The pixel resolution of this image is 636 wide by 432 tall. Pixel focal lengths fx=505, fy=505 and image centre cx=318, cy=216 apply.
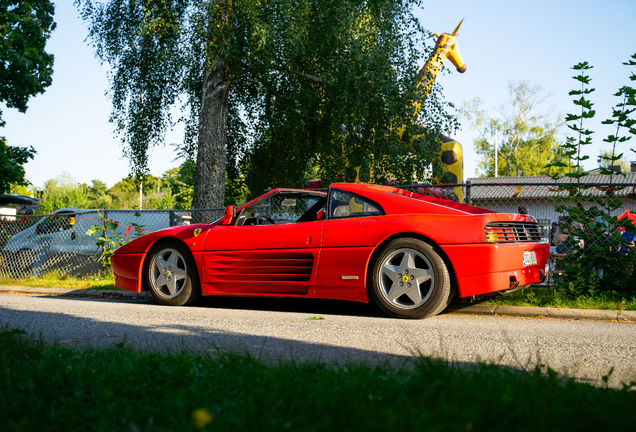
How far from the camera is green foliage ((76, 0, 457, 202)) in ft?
38.0

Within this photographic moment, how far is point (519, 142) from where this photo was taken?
5344cm

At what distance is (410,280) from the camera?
16.6 ft

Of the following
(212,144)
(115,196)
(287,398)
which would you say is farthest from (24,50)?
(115,196)

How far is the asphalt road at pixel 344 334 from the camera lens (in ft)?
11.2

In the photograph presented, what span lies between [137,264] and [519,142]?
53102 millimetres

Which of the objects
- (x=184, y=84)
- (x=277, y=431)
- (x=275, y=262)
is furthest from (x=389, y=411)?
(x=184, y=84)

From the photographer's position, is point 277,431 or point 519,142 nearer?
point 277,431

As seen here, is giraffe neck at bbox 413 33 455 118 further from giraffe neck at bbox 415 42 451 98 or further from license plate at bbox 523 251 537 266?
license plate at bbox 523 251 537 266

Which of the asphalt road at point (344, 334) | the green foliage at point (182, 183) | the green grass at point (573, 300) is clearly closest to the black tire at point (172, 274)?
the asphalt road at point (344, 334)

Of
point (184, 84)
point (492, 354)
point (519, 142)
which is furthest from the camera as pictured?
point (519, 142)

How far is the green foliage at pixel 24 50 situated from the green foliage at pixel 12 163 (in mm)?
1376

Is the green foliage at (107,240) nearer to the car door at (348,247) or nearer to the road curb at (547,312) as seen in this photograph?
the car door at (348,247)

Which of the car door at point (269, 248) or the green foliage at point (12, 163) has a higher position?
the green foliage at point (12, 163)

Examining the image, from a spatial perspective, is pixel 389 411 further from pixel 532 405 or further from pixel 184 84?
pixel 184 84
